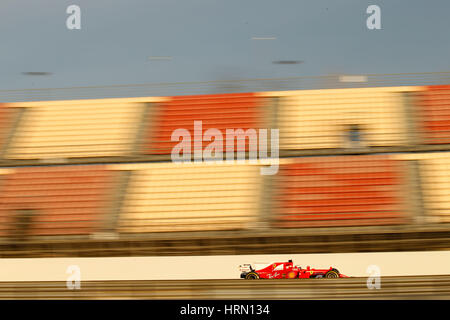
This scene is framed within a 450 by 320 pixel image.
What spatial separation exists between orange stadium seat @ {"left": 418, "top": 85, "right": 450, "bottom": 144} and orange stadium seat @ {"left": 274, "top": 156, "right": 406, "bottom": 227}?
87.7 inches

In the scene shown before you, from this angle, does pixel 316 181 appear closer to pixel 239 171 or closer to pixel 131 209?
pixel 239 171

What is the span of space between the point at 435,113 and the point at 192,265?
1098 centimetres

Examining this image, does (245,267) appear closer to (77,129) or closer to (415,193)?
(415,193)

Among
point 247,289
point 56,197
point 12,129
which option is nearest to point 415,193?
point 247,289

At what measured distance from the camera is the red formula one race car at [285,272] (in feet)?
39.0

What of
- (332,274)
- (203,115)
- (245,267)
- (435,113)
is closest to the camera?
(332,274)

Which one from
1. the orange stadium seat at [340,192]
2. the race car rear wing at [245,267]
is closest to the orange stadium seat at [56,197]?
the race car rear wing at [245,267]

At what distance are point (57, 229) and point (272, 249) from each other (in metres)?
6.57

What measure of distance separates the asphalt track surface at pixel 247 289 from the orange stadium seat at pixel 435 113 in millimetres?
9723

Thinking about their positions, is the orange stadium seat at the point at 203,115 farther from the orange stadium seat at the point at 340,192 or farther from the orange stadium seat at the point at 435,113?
Result: the orange stadium seat at the point at 435,113

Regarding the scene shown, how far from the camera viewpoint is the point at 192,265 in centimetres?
1299

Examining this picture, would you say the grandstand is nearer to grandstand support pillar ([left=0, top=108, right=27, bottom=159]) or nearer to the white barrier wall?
grandstand support pillar ([left=0, top=108, right=27, bottom=159])

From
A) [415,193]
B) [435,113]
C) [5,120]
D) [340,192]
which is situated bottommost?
[415,193]

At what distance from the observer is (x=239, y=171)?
16.7m
